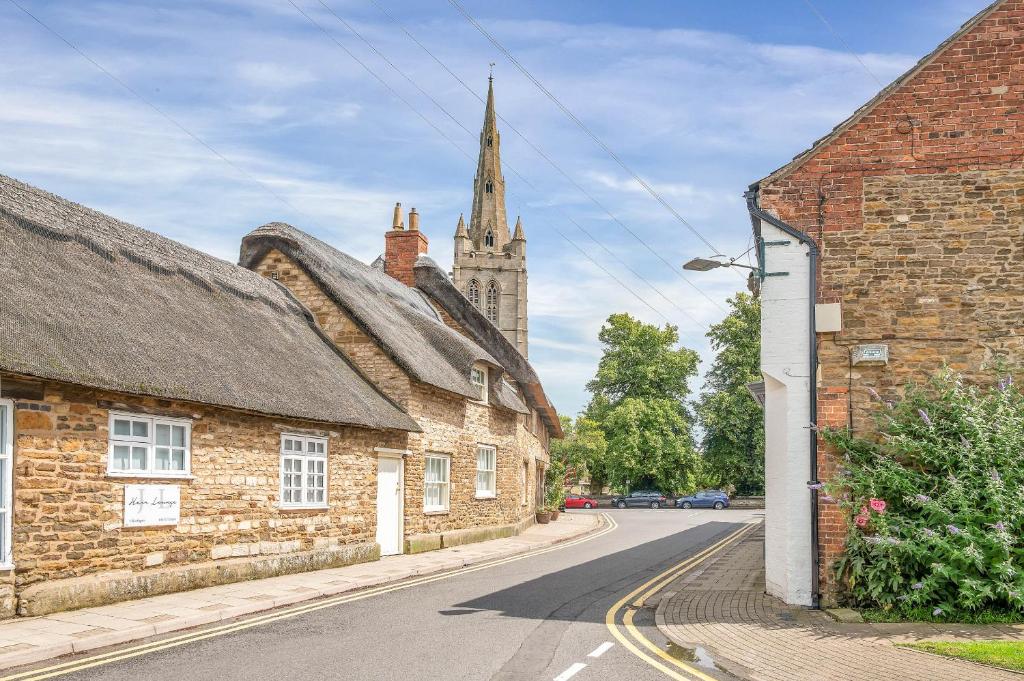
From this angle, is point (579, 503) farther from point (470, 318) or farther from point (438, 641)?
point (438, 641)

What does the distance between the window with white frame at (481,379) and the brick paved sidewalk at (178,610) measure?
279 inches

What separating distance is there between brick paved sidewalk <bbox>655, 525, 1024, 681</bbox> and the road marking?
135cm

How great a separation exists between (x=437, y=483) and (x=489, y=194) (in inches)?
2974

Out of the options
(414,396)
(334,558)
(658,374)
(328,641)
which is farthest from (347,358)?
(658,374)

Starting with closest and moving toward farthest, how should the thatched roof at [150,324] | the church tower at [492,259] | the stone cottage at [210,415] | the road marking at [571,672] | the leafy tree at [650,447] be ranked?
the road marking at [571,672] < the stone cottage at [210,415] < the thatched roof at [150,324] < the leafy tree at [650,447] < the church tower at [492,259]

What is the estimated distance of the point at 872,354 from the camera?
1227 centimetres

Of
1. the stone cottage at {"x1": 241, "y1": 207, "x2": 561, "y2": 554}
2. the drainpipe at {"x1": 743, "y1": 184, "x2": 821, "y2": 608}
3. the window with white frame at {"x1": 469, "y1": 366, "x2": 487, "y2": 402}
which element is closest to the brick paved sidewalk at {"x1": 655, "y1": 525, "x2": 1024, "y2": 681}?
the drainpipe at {"x1": 743, "y1": 184, "x2": 821, "y2": 608}

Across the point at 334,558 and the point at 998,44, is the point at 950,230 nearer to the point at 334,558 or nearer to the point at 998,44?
the point at 998,44

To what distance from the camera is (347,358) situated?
70.1 feet

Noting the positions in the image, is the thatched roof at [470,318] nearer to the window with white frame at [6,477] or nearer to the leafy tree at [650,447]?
the window with white frame at [6,477]

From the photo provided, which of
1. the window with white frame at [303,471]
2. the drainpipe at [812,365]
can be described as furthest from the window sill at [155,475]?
the drainpipe at [812,365]

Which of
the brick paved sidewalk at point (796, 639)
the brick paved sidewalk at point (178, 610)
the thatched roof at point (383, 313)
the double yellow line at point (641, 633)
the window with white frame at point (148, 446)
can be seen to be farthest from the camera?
the thatched roof at point (383, 313)

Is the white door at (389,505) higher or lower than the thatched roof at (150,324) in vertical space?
lower

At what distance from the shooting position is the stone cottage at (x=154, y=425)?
448 inches
